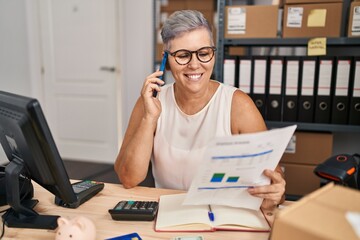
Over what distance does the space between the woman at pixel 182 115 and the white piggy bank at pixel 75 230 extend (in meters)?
0.39

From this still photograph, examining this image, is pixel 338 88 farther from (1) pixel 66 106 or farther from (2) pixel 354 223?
(1) pixel 66 106

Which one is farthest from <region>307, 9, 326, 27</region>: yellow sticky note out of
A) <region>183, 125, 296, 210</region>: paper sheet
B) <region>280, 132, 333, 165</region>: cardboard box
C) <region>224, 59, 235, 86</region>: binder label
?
<region>183, 125, 296, 210</region>: paper sheet

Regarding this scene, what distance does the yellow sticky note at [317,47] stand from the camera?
1899mm

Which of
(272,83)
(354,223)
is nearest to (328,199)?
(354,223)

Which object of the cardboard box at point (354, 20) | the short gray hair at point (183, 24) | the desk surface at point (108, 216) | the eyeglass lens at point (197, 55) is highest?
the cardboard box at point (354, 20)

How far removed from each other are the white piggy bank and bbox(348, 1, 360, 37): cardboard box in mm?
1806

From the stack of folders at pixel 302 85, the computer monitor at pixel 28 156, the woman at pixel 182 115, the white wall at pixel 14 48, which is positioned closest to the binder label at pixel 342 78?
the stack of folders at pixel 302 85

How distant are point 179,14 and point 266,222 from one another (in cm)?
75

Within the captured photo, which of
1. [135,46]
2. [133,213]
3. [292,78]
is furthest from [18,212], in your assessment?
[135,46]

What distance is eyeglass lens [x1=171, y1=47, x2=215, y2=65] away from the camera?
1.16m

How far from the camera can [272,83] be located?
1.98 metres

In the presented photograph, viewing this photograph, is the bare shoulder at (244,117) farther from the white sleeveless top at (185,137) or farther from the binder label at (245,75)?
the binder label at (245,75)

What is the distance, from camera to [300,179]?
6.74ft

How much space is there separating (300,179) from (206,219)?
4.59ft
